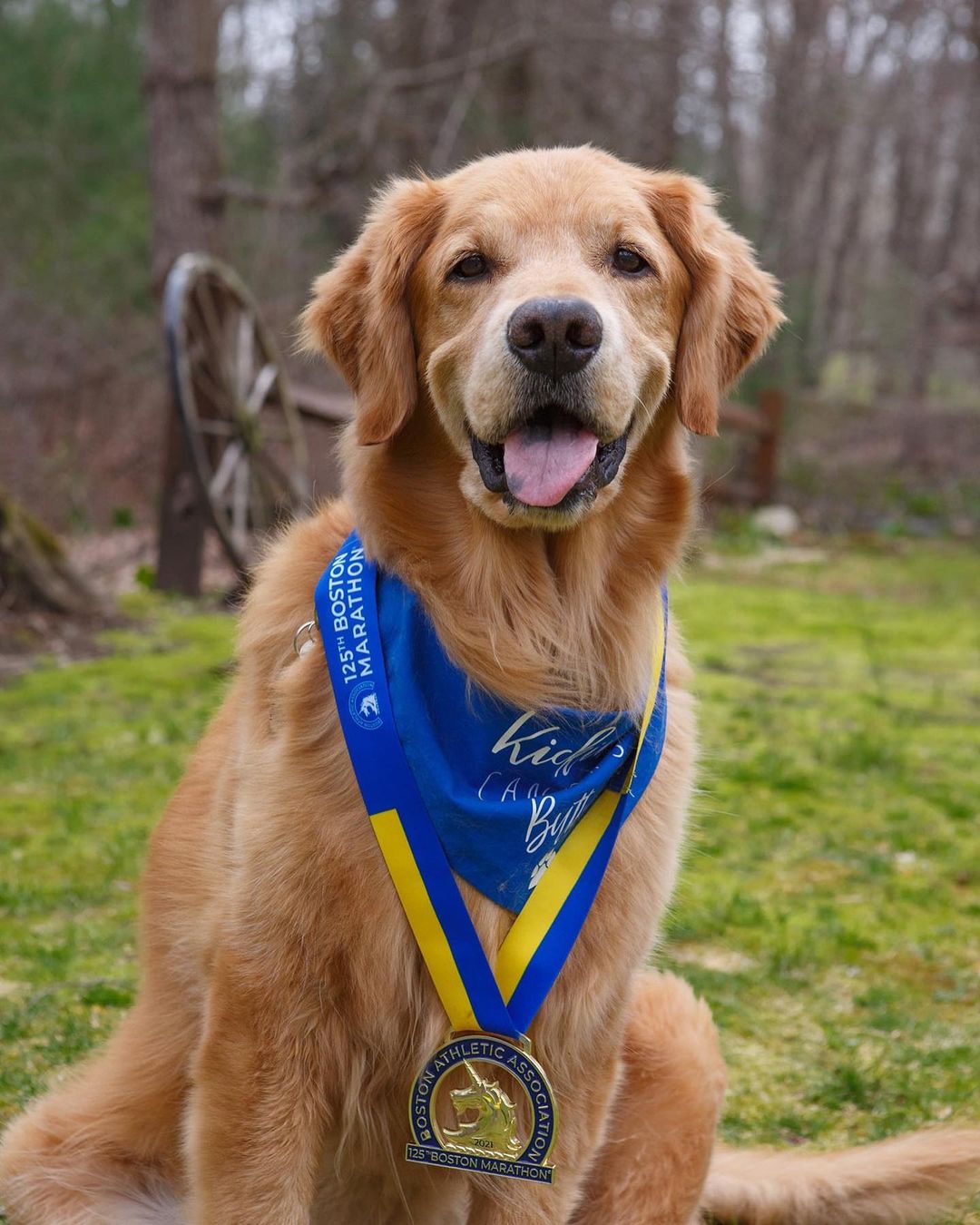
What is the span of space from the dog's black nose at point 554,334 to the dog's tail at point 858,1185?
170cm

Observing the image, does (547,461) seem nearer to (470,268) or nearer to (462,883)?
(470,268)

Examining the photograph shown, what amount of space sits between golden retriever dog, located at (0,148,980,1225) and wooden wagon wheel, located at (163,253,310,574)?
5.18 meters

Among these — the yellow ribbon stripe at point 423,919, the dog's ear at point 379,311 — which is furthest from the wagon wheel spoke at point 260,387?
the yellow ribbon stripe at point 423,919

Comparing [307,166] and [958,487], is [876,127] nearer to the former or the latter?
[958,487]

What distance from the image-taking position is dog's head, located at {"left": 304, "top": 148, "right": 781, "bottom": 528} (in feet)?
7.79

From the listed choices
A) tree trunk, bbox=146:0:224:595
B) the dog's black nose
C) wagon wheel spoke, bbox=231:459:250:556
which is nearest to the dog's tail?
the dog's black nose

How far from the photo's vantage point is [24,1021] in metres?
3.38

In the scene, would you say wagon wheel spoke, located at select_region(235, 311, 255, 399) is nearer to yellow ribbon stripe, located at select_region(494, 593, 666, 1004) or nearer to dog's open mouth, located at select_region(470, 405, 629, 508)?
dog's open mouth, located at select_region(470, 405, 629, 508)

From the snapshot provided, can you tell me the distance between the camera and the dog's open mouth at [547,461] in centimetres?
238

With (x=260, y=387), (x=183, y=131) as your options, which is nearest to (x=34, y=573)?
(x=260, y=387)

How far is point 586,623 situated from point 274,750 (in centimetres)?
65

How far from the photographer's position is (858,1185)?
8.93ft

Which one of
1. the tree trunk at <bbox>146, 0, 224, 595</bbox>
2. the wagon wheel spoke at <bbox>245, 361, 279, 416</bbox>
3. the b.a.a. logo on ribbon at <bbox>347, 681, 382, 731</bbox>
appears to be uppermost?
the tree trunk at <bbox>146, 0, 224, 595</bbox>

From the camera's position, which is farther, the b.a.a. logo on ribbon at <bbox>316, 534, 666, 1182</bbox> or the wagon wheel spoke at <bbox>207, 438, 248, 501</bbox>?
the wagon wheel spoke at <bbox>207, 438, 248, 501</bbox>
